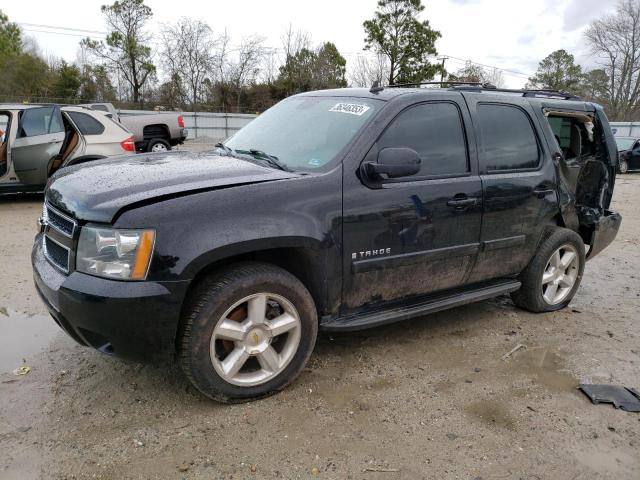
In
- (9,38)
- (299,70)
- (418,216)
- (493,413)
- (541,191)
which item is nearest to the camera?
(493,413)

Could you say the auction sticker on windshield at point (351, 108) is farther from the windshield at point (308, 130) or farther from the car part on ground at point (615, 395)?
the car part on ground at point (615, 395)

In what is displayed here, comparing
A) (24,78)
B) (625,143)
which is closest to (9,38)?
(24,78)

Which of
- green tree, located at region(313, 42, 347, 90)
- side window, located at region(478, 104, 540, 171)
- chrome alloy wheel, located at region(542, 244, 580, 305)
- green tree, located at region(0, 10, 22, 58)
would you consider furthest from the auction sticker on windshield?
green tree, located at region(0, 10, 22, 58)

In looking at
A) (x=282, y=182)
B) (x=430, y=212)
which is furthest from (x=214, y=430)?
(x=430, y=212)

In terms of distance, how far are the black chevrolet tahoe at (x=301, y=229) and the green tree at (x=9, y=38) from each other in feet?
164

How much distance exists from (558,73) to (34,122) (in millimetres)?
55219

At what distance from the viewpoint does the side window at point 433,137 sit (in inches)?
136

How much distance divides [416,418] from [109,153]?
24.9ft

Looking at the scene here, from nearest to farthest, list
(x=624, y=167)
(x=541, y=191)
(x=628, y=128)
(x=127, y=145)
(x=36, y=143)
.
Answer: (x=541, y=191) → (x=36, y=143) → (x=127, y=145) → (x=624, y=167) → (x=628, y=128)

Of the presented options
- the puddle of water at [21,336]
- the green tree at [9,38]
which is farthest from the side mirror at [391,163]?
the green tree at [9,38]

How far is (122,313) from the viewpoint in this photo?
253cm

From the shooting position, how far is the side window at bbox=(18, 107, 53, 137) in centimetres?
861

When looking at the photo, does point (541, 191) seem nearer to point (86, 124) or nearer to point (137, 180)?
point (137, 180)

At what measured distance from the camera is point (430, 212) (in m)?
3.46
